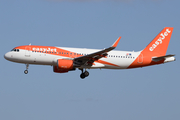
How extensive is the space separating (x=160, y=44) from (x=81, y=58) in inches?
590

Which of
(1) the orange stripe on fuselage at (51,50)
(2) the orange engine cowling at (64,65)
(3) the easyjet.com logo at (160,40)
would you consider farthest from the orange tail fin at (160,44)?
(2) the orange engine cowling at (64,65)

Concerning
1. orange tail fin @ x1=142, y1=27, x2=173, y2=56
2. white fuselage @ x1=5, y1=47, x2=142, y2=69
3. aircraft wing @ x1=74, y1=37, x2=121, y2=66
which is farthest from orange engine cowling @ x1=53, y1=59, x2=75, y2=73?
orange tail fin @ x1=142, y1=27, x2=173, y2=56

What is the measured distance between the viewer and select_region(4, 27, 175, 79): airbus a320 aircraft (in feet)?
205

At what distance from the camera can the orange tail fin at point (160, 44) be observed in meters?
68.1

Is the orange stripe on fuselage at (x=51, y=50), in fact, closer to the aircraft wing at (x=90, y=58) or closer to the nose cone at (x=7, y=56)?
the aircraft wing at (x=90, y=58)

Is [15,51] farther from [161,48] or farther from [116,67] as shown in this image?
[161,48]

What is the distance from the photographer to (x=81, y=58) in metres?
62.2

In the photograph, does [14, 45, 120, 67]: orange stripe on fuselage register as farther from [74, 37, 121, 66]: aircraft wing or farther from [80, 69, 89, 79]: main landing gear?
[80, 69, 89, 79]: main landing gear

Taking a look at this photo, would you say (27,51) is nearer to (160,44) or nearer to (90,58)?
(90,58)

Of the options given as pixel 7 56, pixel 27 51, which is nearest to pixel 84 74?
pixel 27 51

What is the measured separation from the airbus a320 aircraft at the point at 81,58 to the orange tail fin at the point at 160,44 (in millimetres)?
255

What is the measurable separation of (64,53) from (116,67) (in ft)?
28.3

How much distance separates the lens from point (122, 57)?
214 ft

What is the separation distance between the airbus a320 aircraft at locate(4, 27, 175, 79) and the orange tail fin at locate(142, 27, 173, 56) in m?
0.25
